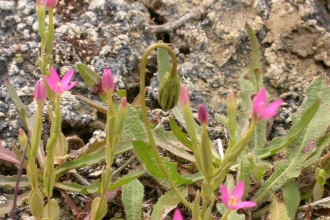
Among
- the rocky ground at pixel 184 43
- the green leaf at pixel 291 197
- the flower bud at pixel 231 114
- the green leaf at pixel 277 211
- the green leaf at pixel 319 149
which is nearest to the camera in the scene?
the flower bud at pixel 231 114

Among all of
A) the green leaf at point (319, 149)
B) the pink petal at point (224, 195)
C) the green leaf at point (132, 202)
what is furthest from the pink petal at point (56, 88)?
the green leaf at point (319, 149)

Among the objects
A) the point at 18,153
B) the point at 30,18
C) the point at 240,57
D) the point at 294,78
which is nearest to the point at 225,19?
the point at 240,57

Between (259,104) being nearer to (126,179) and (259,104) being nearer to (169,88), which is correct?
(169,88)

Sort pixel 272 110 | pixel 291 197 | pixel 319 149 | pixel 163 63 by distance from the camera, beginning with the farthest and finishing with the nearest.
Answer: pixel 163 63 → pixel 319 149 → pixel 291 197 → pixel 272 110

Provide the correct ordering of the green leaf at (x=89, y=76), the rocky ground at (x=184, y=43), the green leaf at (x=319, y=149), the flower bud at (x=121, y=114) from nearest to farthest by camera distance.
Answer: the flower bud at (x=121, y=114), the green leaf at (x=319, y=149), the green leaf at (x=89, y=76), the rocky ground at (x=184, y=43)

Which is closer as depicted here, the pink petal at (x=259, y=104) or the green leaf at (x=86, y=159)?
the pink petal at (x=259, y=104)

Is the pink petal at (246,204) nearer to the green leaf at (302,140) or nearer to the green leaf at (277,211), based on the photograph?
the green leaf at (277,211)

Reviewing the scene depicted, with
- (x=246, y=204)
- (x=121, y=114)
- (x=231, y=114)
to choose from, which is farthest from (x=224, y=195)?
(x=121, y=114)
